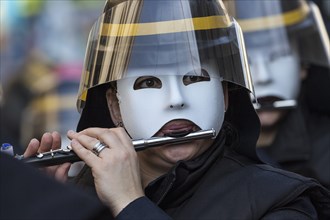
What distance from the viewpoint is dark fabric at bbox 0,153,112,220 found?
208cm

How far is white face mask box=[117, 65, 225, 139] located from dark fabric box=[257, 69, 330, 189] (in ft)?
6.73

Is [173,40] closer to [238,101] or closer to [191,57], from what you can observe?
[191,57]

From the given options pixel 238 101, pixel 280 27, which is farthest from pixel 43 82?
pixel 238 101

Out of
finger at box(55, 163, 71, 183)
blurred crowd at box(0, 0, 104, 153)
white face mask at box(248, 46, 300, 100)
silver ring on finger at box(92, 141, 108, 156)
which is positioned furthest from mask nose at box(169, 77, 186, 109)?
blurred crowd at box(0, 0, 104, 153)

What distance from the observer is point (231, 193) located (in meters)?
3.31

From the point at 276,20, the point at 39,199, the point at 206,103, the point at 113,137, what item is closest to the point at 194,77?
the point at 206,103

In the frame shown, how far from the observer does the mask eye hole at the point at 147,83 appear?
3441 millimetres

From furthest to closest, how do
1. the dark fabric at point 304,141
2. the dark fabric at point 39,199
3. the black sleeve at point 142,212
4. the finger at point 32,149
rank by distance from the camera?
the dark fabric at point 304,141
the finger at point 32,149
the black sleeve at point 142,212
the dark fabric at point 39,199

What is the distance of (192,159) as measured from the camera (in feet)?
11.3

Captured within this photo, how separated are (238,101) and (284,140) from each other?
6.96ft

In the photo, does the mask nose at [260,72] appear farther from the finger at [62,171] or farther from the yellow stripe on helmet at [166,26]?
the finger at [62,171]

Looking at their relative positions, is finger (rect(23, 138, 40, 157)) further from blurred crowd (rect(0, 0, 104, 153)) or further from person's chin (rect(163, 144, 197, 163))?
blurred crowd (rect(0, 0, 104, 153))

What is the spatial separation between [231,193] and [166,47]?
1.73 ft

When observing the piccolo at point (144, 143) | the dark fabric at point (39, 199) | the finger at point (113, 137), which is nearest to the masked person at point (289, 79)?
the piccolo at point (144, 143)
